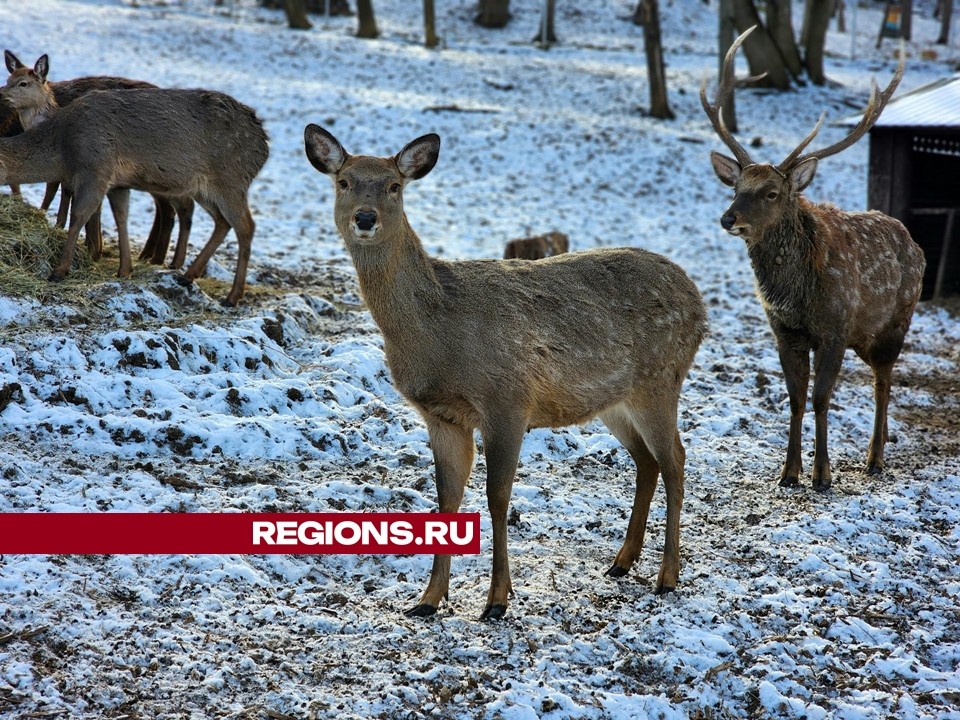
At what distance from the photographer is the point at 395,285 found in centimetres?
558

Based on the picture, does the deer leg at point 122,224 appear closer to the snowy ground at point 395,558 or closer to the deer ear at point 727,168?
the snowy ground at point 395,558

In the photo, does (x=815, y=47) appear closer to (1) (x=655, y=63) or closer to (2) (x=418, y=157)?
(1) (x=655, y=63)

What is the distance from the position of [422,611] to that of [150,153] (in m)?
5.43

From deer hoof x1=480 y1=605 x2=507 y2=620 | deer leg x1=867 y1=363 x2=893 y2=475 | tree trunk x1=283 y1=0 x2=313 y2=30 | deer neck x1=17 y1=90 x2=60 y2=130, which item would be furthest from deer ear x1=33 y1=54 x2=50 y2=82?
tree trunk x1=283 y1=0 x2=313 y2=30

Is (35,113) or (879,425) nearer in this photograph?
(879,425)

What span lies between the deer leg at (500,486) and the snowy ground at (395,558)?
146 mm

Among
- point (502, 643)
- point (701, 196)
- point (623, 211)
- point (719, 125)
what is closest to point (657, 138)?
point (701, 196)

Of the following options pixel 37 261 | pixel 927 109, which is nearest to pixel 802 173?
pixel 37 261

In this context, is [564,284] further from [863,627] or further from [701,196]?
[701,196]

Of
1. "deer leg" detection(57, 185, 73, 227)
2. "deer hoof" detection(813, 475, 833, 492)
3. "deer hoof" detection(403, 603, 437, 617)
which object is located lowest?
"deer hoof" detection(813, 475, 833, 492)

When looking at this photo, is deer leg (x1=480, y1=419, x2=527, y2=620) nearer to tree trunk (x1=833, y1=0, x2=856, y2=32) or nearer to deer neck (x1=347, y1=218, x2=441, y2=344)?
deer neck (x1=347, y1=218, x2=441, y2=344)

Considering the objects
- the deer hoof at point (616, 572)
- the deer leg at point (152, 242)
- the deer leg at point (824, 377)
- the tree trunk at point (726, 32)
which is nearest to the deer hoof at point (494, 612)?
the deer hoof at point (616, 572)

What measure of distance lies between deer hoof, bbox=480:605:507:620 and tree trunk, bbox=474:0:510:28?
30157mm

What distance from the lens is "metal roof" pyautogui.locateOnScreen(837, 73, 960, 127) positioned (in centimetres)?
1375
